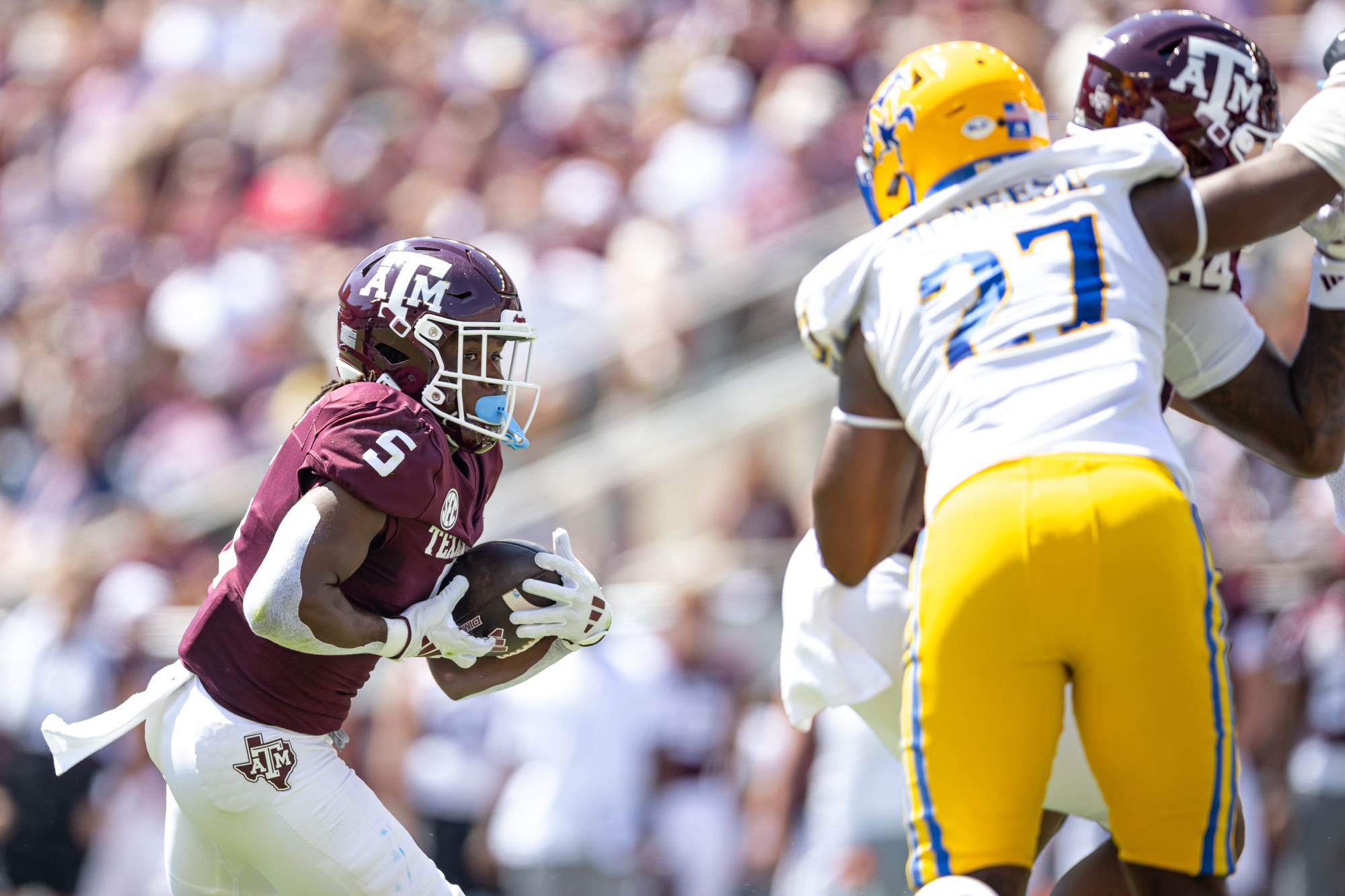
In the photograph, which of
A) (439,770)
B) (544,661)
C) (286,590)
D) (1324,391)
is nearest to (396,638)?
(286,590)

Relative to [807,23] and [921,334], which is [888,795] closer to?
[921,334]

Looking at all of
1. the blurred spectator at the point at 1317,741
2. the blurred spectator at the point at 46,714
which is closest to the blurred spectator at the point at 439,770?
the blurred spectator at the point at 46,714

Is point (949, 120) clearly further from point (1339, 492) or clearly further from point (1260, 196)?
point (1339, 492)

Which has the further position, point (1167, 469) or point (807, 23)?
point (807, 23)

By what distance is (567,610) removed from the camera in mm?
3107

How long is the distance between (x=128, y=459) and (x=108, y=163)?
10.0ft

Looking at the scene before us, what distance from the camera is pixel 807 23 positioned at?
8.48 metres

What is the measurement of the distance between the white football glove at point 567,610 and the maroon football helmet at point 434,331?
27 centimetres

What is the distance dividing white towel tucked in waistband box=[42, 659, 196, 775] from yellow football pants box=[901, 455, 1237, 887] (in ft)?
4.90

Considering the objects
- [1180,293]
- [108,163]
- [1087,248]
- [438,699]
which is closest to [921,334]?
[1087,248]

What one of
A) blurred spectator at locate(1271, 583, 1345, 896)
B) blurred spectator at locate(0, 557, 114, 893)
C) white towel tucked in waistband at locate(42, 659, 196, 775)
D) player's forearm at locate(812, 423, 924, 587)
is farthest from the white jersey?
blurred spectator at locate(0, 557, 114, 893)

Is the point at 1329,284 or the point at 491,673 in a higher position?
the point at 1329,284

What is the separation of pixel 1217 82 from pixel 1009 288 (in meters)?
0.77

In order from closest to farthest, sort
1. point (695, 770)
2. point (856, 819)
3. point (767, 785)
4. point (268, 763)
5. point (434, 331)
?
point (268, 763)
point (434, 331)
point (856, 819)
point (767, 785)
point (695, 770)
